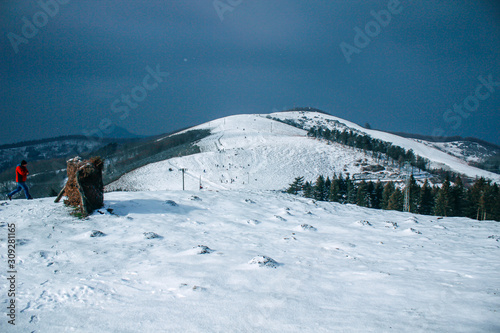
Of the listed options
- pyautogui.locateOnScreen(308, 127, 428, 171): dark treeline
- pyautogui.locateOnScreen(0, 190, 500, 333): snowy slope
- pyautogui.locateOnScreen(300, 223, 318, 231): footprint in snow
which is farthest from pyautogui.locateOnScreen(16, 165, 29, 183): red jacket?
pyautogui.locateOnScreen(308, 127, 428, 171): dark treeline

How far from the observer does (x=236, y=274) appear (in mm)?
7102

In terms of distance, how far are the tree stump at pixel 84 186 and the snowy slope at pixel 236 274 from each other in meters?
0.72

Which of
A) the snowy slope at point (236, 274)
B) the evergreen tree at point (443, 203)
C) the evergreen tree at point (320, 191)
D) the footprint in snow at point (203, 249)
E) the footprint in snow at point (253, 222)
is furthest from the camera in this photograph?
the evergreen tree at point (320, 191)

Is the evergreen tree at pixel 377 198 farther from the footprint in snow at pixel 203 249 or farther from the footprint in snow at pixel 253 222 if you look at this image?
the footprint in snow at pixel 203 249

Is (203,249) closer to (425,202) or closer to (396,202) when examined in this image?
(396,202)

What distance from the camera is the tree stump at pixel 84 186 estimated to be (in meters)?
11.0

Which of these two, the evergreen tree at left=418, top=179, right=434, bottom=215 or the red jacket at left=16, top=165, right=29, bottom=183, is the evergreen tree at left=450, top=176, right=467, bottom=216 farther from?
the red jacket at left=16, top=165, right=29, bottom=183

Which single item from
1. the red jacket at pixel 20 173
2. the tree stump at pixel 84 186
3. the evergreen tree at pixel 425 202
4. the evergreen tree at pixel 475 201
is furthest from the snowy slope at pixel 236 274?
the evergreen tree at pixel 425 202

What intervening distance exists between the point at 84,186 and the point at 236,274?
8.33 m

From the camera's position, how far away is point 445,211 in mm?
40875

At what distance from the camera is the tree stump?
10992 mm

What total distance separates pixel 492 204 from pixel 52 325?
51.9 metres

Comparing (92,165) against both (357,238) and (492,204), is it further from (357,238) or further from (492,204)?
(492,204)

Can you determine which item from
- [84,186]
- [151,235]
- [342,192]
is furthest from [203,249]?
[342,192]
